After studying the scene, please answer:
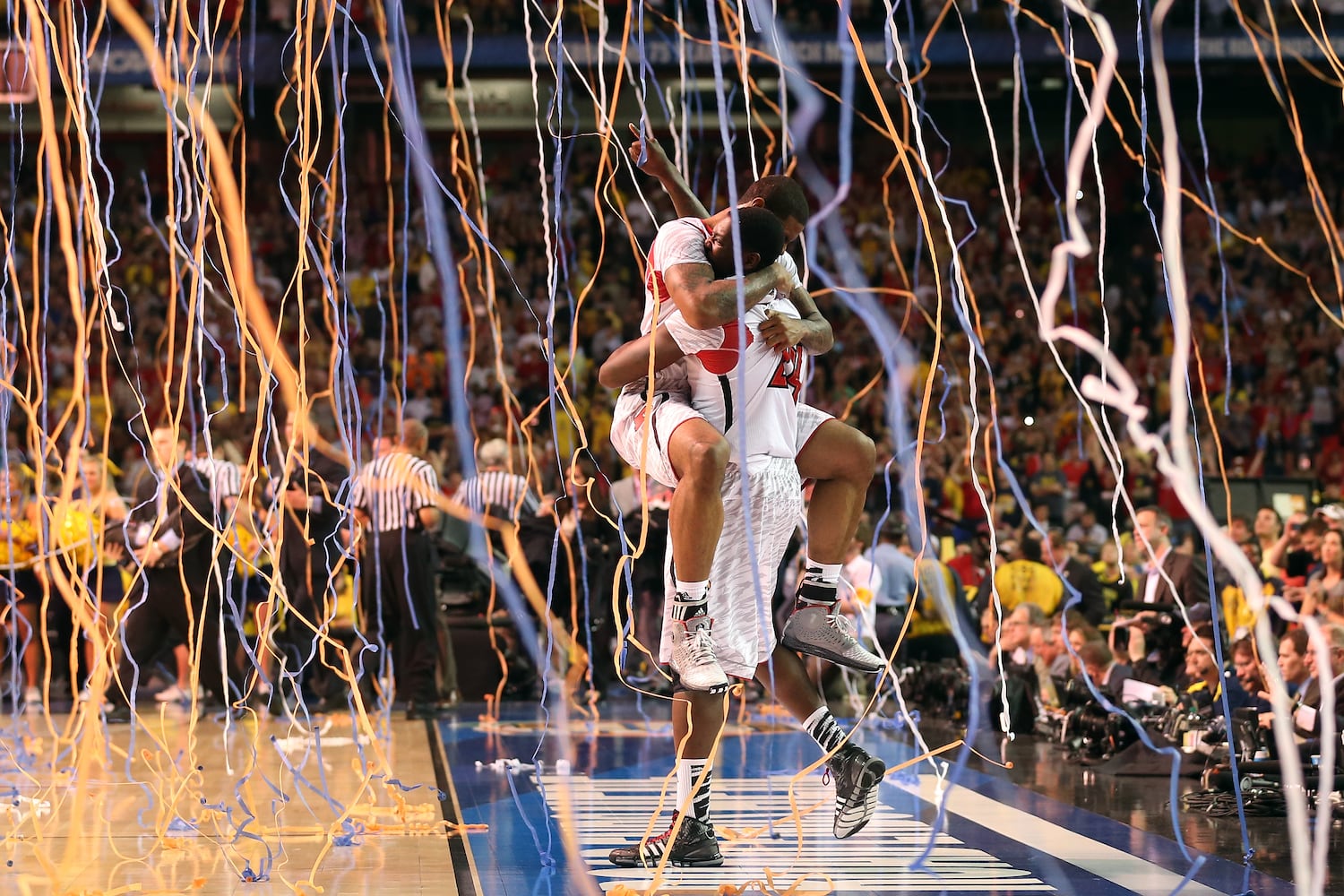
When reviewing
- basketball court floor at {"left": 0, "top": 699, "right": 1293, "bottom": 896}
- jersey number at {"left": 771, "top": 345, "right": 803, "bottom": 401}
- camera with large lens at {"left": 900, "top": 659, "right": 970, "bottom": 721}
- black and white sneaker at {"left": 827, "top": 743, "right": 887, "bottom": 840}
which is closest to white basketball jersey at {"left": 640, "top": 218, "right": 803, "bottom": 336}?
jersey number at {"left": 771, "top": 345, "right": 803, "bottom": 401}

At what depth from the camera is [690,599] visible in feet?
13.4

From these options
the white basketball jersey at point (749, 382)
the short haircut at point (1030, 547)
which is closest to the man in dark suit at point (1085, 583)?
the short haircut at point (1030, 547)

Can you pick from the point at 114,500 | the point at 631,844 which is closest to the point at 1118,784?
the point at 631,844

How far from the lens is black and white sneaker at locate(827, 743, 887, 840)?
13.7 feet

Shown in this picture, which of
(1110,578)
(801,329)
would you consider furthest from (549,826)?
(1110,578)

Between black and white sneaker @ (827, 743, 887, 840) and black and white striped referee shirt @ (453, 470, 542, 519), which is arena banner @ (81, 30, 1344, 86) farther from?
black and white sneaker @ (827, 743, 887, 840)

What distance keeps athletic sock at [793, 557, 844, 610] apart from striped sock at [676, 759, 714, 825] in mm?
485

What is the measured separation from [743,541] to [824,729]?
522mm

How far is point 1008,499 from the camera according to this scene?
45.1 feet

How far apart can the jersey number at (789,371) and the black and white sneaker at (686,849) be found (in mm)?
1144

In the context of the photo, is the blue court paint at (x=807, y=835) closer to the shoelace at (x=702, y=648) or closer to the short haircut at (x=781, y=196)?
the shoelace at (x=702, y=648)

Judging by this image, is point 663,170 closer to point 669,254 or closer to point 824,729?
point 669,254

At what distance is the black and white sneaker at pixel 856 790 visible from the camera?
418 cm

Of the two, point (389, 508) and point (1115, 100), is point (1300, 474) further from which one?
point (389, 508)
